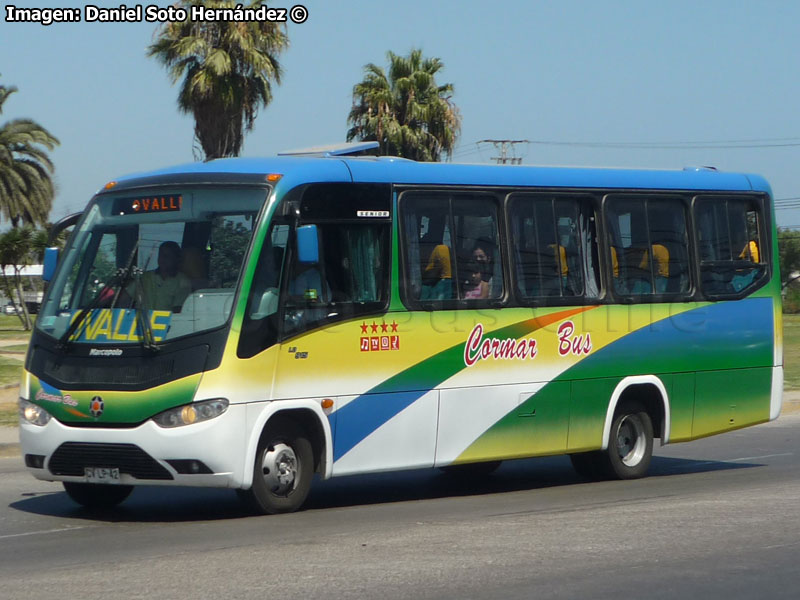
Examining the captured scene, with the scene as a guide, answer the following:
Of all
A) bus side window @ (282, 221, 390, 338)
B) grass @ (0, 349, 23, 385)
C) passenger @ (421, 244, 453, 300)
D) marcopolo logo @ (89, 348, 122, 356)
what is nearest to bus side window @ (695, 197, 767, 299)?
passenger @ (421, 244, 453, 300)

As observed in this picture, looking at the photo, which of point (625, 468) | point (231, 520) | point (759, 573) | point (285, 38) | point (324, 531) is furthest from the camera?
point (285, 38)

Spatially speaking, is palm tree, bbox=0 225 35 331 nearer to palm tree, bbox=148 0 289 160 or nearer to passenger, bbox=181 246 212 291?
palm tree, bbox=148 0 289 160

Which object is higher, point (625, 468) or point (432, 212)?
point (432, 212)

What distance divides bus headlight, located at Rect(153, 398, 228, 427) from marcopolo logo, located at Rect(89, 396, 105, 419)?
0.47 metres

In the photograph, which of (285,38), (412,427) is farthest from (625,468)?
(285,38)

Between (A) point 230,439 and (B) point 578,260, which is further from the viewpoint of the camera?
(B) point 578,260

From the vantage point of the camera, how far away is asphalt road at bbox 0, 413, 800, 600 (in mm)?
7691

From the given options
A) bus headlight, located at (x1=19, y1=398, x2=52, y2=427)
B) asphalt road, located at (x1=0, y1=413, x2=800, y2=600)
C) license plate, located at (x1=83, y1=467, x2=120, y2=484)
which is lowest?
asphalt road, located at (x1=0, y1=413, x2=800, y2=600)

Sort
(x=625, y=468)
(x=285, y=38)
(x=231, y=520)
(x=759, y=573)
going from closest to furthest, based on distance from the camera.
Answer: (x=759, y=573) → (x=231, y=520) → (x=625, y=468) → (x=285, y=38)

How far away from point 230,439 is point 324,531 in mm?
1002

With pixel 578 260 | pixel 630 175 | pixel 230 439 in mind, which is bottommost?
pixel 230 439

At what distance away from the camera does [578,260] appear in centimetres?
1316

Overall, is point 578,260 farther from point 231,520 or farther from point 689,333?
point 231,520

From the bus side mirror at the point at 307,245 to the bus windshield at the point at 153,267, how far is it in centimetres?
39
